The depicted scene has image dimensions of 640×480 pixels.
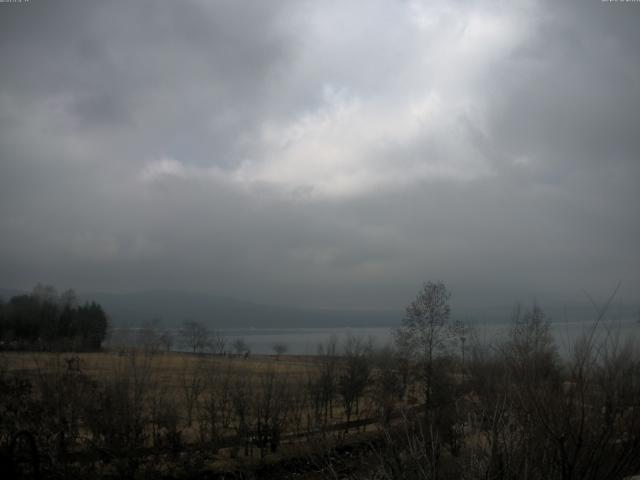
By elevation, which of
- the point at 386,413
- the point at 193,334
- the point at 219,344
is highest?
the point at 219,344

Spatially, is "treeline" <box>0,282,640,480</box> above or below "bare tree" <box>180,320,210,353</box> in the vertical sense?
above

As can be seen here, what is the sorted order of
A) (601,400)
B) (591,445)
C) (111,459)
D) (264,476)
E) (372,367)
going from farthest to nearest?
1. (372,367)
2. (264,476)
3. (111,459)
4. (601,400)
5. (591,445)

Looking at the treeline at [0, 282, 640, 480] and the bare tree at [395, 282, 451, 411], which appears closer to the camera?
the treeline at [0, 282, 640, 480]

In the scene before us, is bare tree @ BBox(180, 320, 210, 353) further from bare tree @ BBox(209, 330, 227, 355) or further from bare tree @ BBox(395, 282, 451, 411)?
bare tree @ BBox(395, 282, 451, 411)

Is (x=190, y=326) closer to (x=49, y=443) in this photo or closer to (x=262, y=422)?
(x=262, y=422)

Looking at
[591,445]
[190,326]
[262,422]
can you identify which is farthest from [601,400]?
[190,326]

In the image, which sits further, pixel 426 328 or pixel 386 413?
pixel 426 328

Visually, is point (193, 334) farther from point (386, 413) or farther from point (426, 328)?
point (386, 413)

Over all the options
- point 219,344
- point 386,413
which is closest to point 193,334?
point 219,344

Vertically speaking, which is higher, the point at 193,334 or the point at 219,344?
the point at 219,344

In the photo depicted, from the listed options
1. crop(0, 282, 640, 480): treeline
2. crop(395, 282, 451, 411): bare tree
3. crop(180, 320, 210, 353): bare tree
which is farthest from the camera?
crop(180, 320, 210, 353): bare tree

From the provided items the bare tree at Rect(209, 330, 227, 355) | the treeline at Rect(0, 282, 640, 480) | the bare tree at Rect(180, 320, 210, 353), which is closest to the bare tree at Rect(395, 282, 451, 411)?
the treeline at Rect(0, 282, 640, 480)

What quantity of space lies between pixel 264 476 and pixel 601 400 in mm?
19659

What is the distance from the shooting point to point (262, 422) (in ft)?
92.5
